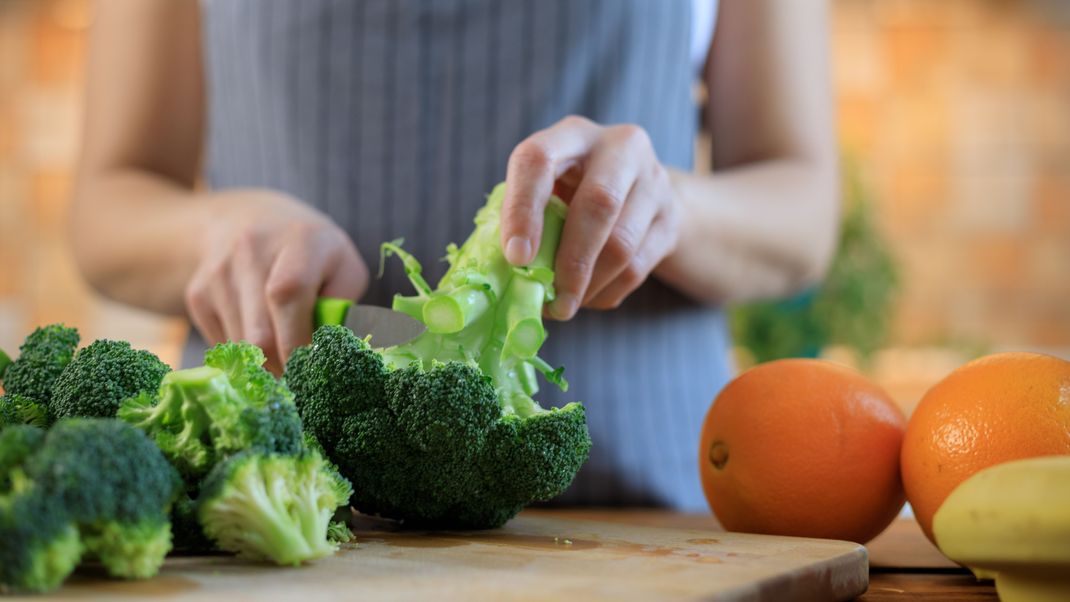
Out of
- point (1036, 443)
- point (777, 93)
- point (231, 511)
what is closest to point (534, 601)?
point (231, 511)

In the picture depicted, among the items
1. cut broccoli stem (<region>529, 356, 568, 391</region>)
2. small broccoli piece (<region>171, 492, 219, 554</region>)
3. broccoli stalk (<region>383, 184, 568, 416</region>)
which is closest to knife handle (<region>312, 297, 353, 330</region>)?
broccoli stalk (<region>383, 184, 568, 416</region>)

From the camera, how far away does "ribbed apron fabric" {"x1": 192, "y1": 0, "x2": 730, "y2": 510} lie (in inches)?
54.2

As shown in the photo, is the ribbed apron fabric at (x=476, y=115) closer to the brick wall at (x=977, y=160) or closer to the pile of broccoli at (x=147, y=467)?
the pile of broccoli at (x=147, y=467)

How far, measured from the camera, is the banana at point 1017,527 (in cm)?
61

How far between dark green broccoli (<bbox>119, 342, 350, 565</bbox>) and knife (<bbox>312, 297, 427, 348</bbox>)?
0.64 feet

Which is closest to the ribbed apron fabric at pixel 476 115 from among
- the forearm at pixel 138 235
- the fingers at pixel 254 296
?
the forearm at pixel 138 235

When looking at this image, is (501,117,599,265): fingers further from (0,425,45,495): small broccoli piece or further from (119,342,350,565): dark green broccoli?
(0,425,45,495): small broccoli piece

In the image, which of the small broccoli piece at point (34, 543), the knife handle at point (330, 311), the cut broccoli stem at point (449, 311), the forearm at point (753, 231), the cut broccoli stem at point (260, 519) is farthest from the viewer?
the forearm at point (753, 231)

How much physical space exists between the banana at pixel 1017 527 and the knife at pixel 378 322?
0.47 m

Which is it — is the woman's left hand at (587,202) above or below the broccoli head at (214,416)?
above

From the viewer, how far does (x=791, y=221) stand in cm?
145

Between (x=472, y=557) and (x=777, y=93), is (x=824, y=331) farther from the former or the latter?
(x=472, y=557)

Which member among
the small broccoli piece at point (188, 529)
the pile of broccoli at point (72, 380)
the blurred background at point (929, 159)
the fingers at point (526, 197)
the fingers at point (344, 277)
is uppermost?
the blurred background at point (929, 159)

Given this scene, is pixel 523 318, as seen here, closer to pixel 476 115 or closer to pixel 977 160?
pixel 476 115
